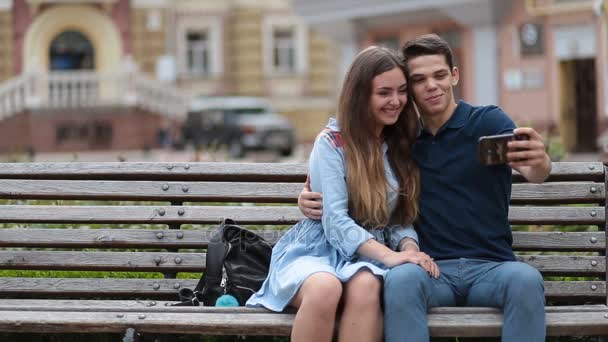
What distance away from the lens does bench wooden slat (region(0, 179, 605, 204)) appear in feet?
16.3

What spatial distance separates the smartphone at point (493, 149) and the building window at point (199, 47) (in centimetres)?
3008

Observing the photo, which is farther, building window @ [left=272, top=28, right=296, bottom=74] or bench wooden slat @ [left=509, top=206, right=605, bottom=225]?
building window @ [left=272, top=28, right=296, bottom=74]

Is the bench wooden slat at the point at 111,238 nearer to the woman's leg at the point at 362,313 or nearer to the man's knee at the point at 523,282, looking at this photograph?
the man's knee at the point at 523,282

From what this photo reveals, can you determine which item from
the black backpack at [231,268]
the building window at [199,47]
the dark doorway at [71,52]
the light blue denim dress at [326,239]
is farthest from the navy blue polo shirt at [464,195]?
the building window at [199,47]

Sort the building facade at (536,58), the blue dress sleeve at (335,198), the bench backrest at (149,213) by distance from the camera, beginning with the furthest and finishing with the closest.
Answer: the building facade at (536,58)
the bench backrest at (149,213)
the blue dress sleeve at (335,198)

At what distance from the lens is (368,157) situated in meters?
4.54

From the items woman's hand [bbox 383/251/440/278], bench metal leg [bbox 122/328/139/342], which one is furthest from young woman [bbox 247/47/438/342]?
bench metal leg [bbox 122/328/139/342]

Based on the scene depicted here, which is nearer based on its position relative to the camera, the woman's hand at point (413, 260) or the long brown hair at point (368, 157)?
the woman's hand at point (413, 260)

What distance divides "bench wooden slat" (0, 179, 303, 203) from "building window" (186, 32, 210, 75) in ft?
96.4

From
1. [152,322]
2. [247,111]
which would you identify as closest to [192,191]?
[152,322]

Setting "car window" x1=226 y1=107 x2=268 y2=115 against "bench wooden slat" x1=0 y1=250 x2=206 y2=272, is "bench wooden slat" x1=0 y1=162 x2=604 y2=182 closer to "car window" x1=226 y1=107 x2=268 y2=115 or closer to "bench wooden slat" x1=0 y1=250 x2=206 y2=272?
"bench wooden slat" x1=0 y1=250 x2=206 y2=272

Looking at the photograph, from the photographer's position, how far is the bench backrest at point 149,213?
4980 mm

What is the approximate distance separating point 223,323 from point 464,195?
3.57 feet

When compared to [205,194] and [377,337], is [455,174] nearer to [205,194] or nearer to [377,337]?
[377,337]
